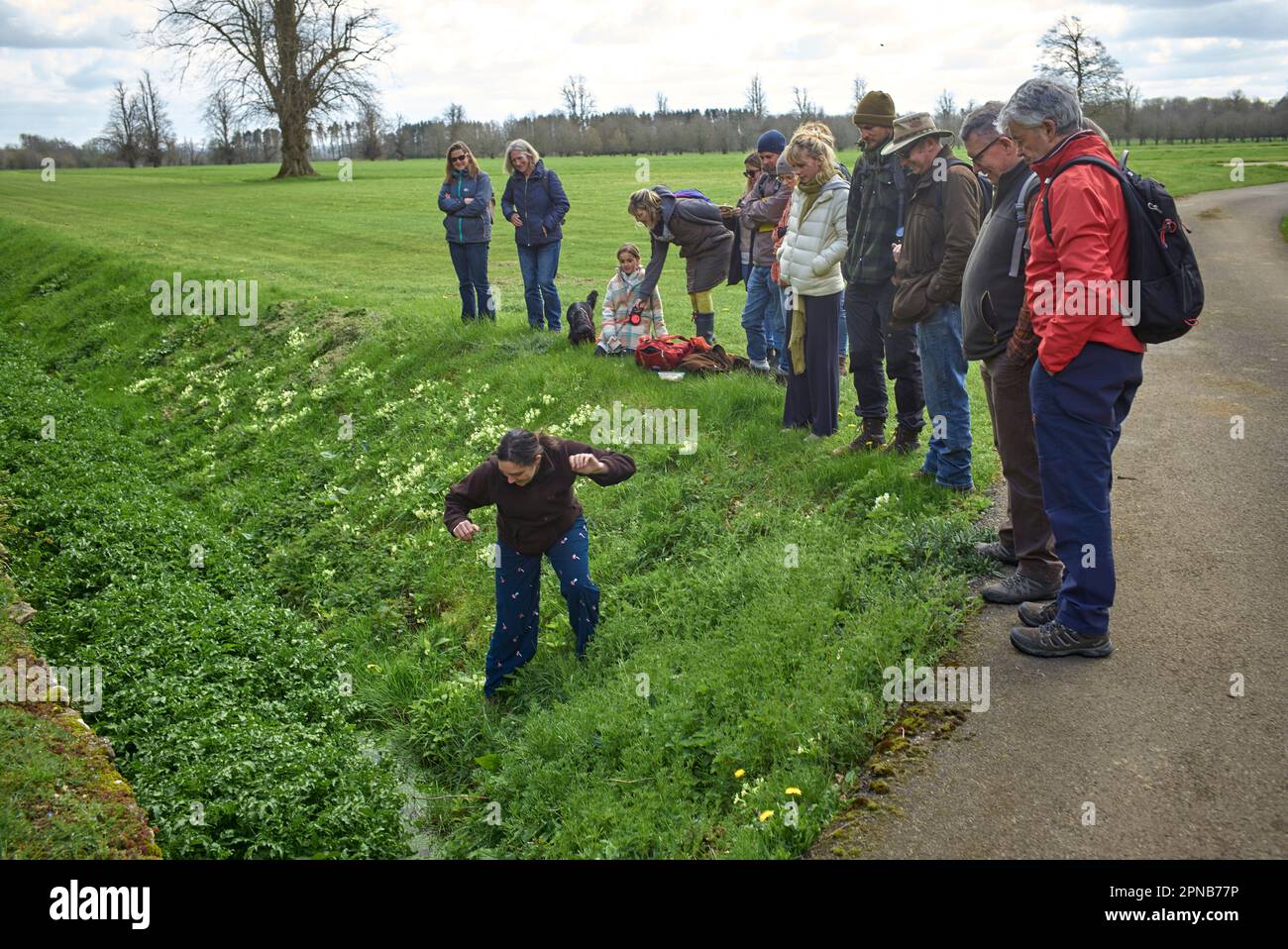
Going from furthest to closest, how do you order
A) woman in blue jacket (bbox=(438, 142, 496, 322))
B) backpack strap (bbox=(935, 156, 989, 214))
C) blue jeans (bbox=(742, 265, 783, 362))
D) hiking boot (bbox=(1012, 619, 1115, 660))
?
woman in blue jacket (bbox=(438, 142, 496, 322))
blue jeans (bbox=(742, 265, 783, 362))
backpack strap (bbox=(935, 156, 989, 214))
hiking boot (bbox=(1012, 619, 1115, 660))

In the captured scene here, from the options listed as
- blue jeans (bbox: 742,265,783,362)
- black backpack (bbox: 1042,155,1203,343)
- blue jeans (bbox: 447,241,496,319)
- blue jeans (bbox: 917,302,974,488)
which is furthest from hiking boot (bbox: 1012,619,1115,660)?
blue jeans (bbox: 447,241,496,319)

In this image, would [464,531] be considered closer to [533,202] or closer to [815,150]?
[815,150]

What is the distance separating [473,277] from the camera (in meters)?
15.4

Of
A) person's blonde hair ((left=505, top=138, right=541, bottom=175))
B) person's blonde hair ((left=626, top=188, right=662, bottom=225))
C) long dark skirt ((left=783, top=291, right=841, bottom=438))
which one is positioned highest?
person's blonde hair ((left=505, top=138, right=541, bottom=175))

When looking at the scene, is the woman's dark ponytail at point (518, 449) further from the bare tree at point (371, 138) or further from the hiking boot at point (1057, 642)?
the bare tree at point (371, 138)

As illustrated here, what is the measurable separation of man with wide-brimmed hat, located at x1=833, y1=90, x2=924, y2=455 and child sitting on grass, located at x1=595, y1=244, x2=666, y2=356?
418cm

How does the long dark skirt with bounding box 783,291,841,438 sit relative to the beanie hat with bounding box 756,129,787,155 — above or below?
below

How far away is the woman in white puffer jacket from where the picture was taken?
8922 mm

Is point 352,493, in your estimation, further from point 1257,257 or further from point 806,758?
point 1257,257

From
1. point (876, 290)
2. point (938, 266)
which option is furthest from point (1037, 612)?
point (876, 290)

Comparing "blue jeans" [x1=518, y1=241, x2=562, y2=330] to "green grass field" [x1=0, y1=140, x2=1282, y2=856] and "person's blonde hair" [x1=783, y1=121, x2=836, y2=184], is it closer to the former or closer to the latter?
"green grass field" [x1=0, y1=140, x2=1282, y2=856]
